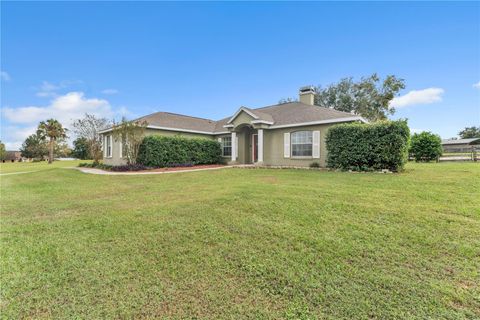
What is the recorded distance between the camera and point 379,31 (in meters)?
12.4

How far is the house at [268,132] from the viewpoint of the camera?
47.1 feet

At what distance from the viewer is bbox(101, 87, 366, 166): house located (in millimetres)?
14367

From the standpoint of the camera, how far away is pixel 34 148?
5434 centimetres

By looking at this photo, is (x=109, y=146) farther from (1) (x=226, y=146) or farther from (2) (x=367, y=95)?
(2) (x=367, y=95)

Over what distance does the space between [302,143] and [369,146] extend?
15.3 feet

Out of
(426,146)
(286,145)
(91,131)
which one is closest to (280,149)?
(286,145)

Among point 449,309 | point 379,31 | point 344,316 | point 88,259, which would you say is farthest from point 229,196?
point 379,31

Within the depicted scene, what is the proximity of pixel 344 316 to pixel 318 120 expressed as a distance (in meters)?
13.2

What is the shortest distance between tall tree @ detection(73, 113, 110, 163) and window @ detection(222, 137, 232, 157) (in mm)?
11527

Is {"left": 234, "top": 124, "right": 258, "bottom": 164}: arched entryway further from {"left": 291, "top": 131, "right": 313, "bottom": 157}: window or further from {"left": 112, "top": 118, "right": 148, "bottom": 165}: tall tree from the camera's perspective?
{"left": 112, "top": 118, "right": 148, "bottom": 165}: tall tree

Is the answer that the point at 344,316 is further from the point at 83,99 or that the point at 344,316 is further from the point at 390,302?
the point at 83,99

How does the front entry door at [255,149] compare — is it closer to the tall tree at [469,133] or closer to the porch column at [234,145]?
the porch column at [234,145]

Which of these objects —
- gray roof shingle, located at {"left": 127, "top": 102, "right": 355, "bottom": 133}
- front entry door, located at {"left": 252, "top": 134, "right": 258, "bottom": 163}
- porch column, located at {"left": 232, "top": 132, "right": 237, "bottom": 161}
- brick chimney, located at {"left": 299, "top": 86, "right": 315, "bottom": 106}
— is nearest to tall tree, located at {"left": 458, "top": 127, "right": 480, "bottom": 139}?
brick chimney, located at {"left": 299, "top": 86, "right": 315, "bottom": 106}

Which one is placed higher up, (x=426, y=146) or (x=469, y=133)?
(x=469, y=133)
